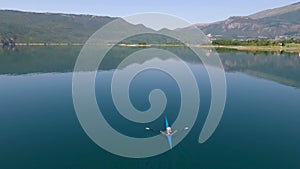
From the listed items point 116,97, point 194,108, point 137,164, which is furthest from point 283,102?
point 137,164

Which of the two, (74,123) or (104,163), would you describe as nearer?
(104,163)

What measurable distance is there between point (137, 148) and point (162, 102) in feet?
53.4

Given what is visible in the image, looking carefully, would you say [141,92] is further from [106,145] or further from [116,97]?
[106,145]

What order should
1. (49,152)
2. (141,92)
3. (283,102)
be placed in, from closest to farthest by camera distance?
(49,152)
(283,102)
(141,92)

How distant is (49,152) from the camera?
2352 centimetres

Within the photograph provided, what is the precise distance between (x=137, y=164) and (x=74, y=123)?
1250 cm

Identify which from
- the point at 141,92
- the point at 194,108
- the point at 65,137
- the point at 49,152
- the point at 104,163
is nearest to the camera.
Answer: the point at 104,163

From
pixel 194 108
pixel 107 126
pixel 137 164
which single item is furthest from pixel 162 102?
pixel 137 164

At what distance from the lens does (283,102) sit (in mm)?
41875

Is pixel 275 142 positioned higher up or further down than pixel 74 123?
further down

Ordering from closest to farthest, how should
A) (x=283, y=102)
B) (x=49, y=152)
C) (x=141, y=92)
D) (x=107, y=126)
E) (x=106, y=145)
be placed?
1. (x=49, y=152)
2. (x=106, y=145)
3. (x=107, y=126)
4. (x=283, y=102)
5. (x=141, y=92)

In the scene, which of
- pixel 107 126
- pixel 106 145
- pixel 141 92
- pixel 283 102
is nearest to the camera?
pixel 106 145

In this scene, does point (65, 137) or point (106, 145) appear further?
point (65, 137)

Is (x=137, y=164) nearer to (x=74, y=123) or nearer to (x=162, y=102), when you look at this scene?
(x=74, y=123)
